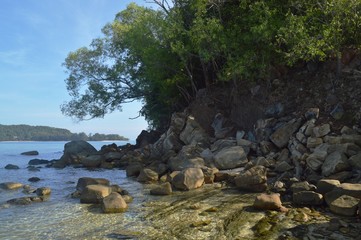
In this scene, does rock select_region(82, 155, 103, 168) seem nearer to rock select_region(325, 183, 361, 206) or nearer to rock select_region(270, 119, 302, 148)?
rock select_region(270, 119, 302, 148)

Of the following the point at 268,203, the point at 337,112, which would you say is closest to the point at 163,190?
the point at 268,203

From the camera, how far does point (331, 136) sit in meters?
14.7

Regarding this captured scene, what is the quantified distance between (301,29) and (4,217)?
15.0 metres

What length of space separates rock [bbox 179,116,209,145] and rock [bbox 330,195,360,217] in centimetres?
1307

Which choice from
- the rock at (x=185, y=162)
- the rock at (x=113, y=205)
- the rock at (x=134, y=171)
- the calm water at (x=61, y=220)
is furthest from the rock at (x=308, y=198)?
the rock at (x=134, y=171)

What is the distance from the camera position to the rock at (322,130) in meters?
15.1

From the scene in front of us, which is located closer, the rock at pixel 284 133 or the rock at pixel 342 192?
the rock at pixel 342 192

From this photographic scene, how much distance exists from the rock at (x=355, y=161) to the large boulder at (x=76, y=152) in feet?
71.8

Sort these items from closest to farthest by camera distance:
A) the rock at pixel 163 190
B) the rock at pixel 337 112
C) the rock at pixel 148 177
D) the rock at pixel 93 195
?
the rock at pixel 93 195, the rock at pixel 163 190, the rock at pixel 337 112, the rock at pixel 148 177

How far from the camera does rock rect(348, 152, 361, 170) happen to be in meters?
12.2

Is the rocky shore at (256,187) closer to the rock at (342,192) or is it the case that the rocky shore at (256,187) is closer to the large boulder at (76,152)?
the rock at (342,192)

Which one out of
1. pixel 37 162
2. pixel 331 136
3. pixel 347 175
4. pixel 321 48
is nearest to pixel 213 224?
pixel 347 175

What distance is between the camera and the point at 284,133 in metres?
17.1

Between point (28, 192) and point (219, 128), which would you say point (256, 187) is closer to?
point (28, 192)
